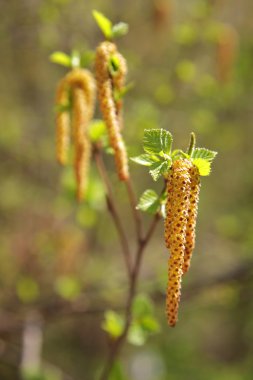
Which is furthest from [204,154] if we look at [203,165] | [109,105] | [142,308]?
[142,308]

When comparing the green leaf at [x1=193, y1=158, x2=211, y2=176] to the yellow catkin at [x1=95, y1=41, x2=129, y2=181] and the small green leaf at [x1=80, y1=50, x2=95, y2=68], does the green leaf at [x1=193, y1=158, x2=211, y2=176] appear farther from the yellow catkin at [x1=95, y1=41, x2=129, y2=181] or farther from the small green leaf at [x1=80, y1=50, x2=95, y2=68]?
the small green leaf at [x1=80, y1=50, x2=95, y2=68]

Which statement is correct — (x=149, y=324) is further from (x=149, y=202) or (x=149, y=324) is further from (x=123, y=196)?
(x=123, y=196)

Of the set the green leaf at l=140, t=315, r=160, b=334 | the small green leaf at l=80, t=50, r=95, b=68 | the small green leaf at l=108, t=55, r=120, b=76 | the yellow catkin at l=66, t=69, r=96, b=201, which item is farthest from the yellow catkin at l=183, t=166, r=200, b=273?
the green leaf at l=140, t=315, r=160, b=334

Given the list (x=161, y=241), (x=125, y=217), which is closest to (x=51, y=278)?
(x=125, y=217)

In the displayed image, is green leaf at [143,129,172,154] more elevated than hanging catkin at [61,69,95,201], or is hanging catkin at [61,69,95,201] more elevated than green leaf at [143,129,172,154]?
hanging catkin at [61,69,95,201]

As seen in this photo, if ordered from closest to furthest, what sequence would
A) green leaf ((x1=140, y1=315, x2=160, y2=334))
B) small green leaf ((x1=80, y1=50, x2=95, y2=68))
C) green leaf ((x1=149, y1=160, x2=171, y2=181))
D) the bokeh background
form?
green leaf ((x1=149, y1=160, x2=171, y2=181)), small green leaf ((x1=80, y1=50, x2=95, y2=68)), green leaf ((x1=140, y1=315, x2=160, y2=334)), the bokeh background

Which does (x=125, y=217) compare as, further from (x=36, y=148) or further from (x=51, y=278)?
(x=36, y=148)

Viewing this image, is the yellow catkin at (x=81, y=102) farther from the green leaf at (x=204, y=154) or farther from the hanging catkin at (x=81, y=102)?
the green leaf at (x=204, y=154)
